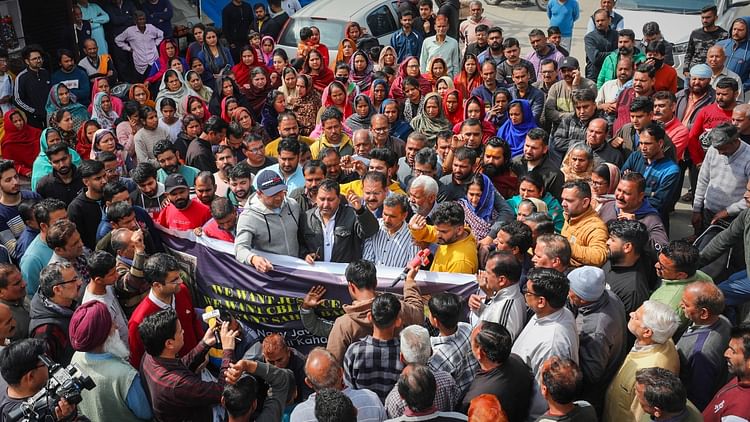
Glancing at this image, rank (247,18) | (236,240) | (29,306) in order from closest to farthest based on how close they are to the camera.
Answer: (29,306) < (236,240) < (247,18)

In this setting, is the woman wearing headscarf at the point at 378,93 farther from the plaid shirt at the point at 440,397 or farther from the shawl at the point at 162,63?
the plaid shirt at the point at 440,397

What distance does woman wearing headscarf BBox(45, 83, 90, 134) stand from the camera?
959 cm

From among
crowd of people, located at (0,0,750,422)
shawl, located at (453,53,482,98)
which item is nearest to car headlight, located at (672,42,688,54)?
crowd of people, located at (0,0,750,422)

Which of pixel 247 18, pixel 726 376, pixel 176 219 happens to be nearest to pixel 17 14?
pixel 247 18

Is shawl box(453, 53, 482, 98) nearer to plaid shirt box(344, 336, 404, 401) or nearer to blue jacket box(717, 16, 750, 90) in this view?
blue jacket box(717, 16, 750, 90)

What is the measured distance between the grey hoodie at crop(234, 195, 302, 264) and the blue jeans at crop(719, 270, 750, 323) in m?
3.32

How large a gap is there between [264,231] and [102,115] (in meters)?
4.85

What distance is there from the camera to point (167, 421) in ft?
14.3

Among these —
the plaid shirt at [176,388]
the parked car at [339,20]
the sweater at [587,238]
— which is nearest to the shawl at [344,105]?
the parked car at [339,20]

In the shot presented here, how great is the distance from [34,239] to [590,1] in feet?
59.8

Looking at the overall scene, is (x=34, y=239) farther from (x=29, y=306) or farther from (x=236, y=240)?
(x=236, y=240)

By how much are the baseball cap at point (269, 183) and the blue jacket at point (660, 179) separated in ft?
11.4

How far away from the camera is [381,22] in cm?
1294

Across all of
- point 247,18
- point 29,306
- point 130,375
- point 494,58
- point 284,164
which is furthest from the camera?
point 247,18
